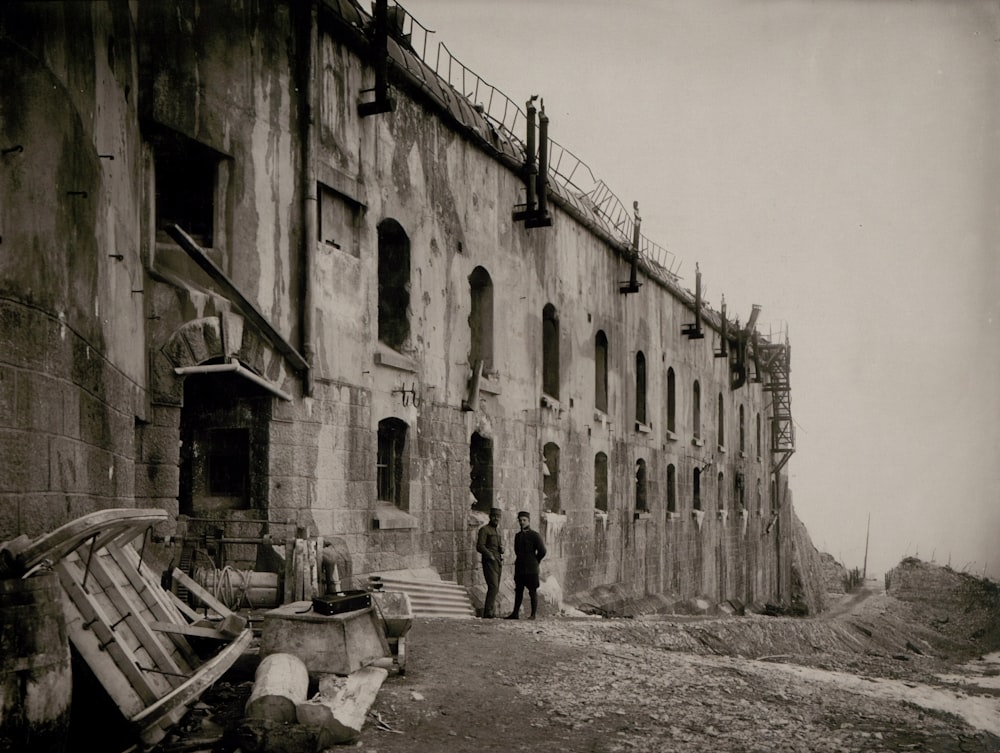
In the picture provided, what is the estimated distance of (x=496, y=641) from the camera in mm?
9531

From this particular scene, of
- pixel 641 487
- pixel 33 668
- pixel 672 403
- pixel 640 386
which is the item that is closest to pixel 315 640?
pixel 33 668

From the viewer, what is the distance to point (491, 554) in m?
12.2

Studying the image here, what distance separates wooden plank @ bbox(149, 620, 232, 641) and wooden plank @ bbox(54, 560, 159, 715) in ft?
2.68

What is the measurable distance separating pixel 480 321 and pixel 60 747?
1080cm

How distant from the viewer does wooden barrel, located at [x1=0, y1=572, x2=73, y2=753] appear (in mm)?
4312

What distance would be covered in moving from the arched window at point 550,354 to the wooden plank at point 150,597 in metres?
11.3

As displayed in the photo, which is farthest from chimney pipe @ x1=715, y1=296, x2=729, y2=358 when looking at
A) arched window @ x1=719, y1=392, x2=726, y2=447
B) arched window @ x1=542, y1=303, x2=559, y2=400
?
arched window @ x1=542, y1=303, x2=559, y2=400

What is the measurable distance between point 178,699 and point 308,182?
6.60m

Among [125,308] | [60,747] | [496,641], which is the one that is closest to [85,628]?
[60,747]

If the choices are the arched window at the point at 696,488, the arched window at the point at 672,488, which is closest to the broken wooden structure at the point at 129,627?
the arched window at the point at 672,488

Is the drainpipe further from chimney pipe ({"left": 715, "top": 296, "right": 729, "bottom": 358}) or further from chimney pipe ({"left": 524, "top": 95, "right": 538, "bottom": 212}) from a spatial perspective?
chimney pipe ({"left": 715, "top": 296, "right": 729, "bottom": 358})

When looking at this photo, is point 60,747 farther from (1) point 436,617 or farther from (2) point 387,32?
(2) point 387,32

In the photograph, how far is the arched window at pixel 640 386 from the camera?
2203 centimetres

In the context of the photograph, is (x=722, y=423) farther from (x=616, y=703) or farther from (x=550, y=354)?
(x=616, y=703)
